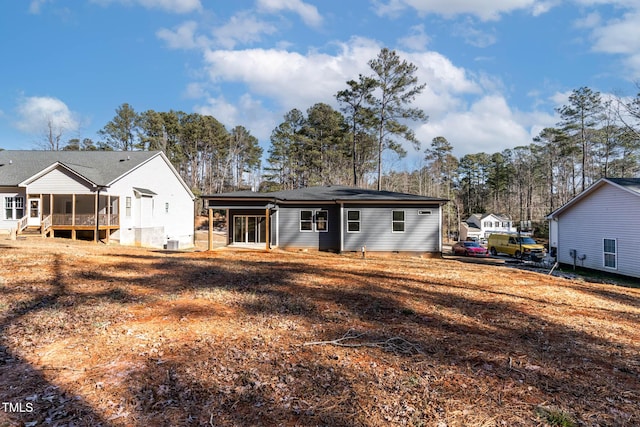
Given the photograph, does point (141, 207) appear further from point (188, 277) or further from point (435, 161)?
point (435, 161)

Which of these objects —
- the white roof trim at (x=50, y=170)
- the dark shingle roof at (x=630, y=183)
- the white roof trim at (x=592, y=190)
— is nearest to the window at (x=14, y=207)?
the white roof trim at (x=50, y=170)

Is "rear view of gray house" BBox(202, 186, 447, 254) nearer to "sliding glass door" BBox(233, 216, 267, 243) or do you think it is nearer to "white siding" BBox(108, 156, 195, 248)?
"sliding glass door" BBox(233, 216, 267, 243)

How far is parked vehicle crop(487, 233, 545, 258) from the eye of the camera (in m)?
24.2

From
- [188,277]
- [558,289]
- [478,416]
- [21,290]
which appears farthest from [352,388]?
[558,289]

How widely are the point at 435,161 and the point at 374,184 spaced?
19168mm

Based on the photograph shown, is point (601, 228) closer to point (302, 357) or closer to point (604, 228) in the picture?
point (604, 228)

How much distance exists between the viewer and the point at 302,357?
12.1ft

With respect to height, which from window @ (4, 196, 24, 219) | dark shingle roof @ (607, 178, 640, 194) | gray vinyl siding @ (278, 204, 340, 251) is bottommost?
gray vinyl siding @ (278, 204, 340, 251)

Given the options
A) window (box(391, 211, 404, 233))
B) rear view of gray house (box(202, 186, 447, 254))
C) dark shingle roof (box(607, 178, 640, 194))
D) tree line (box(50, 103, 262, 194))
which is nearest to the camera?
dark shingle roof (box(607, 178, 640, 194))

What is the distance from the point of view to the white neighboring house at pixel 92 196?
1986cm

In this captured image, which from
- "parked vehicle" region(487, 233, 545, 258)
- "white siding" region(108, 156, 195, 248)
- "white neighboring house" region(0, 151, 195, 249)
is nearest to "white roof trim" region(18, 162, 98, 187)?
"white neighboring house" region(0, 151, 195, 249)

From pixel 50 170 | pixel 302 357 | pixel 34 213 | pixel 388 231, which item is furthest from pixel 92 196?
pixel 302 357

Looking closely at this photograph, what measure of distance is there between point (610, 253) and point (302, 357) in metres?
17.8

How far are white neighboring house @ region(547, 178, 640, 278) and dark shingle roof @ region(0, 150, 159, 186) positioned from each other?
86.4ft
